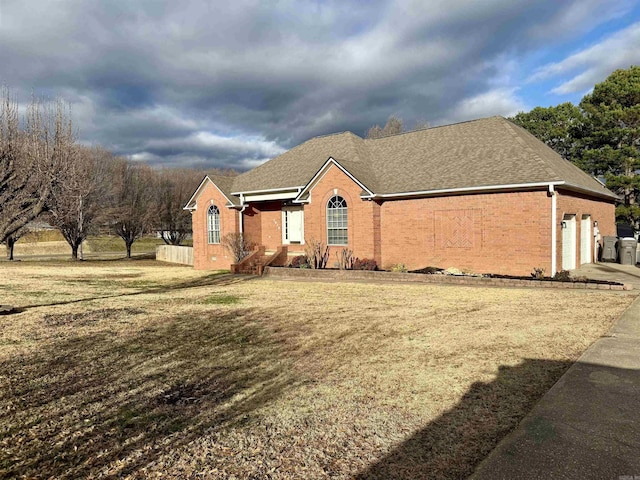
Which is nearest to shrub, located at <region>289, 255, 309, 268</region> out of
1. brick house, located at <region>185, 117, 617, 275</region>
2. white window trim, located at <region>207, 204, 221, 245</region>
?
brick house, located at <region>185, 117, 617, 275</region>

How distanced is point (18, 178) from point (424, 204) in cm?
1494

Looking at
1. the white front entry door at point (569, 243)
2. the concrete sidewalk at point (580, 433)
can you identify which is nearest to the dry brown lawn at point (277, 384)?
the concrete sidewalk at point (580, 433)

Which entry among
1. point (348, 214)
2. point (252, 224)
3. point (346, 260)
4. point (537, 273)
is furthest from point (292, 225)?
point (537, 273)

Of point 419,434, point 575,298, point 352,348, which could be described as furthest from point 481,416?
point 575,298

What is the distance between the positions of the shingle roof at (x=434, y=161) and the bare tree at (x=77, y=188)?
10754mm

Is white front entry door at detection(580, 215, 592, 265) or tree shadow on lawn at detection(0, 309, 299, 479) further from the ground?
white front entry door at detection(580, 215, 592, 265)

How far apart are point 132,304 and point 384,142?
17.5 metres

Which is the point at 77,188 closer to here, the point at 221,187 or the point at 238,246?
the point at 238,246

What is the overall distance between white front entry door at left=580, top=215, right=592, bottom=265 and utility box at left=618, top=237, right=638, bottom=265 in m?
1.32

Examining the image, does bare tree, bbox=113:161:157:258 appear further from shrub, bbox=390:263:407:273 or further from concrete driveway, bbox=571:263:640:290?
concrete driveway, bbox=571:263:640:290

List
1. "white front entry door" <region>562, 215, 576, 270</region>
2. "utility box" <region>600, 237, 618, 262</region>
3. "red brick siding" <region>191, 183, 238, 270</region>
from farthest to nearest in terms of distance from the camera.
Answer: "red brick siding" <region>191, 183, 238, 270</region> < "utility box" <region>600, 237, 618, 262</region> < "white front entry door" <region>562, 215, 576, 270</region>

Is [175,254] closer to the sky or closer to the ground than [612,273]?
closer to the sky

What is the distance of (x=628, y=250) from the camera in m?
19.3

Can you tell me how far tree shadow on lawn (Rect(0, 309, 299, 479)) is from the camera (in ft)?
12.4
